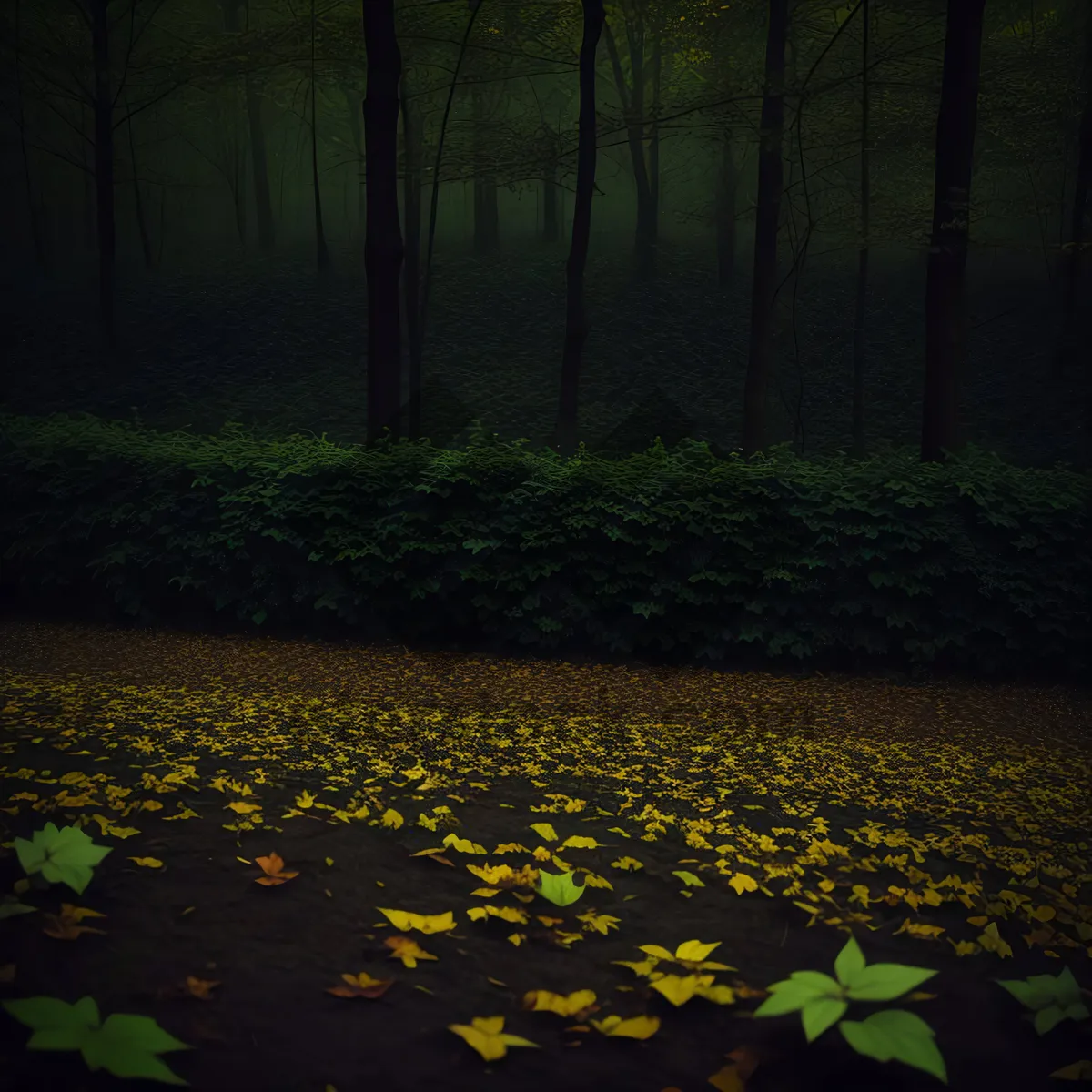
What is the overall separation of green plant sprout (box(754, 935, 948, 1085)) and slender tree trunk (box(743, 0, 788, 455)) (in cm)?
1044

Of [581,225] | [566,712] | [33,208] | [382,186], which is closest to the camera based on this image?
[566,712]

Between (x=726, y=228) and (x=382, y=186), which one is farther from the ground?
(x=726, y=228)

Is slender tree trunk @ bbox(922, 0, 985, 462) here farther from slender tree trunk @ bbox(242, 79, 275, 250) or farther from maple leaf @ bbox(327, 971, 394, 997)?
slender tree trunk @ bbox(242, 79, 275, 250)

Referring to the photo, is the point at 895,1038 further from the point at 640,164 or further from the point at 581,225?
the point at 640,164

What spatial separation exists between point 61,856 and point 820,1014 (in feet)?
6.79

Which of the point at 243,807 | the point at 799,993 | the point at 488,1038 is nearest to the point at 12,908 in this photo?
the point at 243,807

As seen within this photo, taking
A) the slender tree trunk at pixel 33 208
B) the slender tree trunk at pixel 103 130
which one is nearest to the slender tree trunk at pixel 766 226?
the slender tree trunk at pixel 103 130

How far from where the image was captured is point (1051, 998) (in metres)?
2.61

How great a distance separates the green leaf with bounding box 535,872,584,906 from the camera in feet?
10.3

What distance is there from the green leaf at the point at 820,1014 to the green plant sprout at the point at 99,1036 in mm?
1335

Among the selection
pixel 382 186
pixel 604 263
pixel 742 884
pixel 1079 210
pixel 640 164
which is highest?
pixel 640 164

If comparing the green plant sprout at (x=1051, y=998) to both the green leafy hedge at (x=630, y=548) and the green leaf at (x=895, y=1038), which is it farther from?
the green leafy hedge at (x=630, y=548)

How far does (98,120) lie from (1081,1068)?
66.6ft

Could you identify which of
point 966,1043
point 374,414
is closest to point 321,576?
point 374,414
